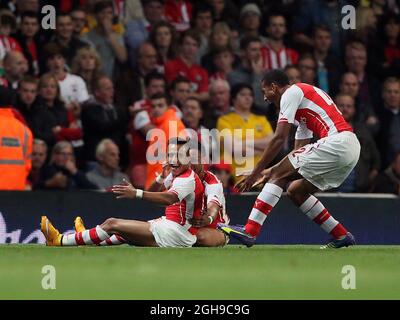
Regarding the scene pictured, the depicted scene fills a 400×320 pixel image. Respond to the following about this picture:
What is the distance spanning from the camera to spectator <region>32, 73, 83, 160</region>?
15438 millimetres

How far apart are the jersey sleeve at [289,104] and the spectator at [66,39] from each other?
16.7ft

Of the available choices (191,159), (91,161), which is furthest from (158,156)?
(191,159)

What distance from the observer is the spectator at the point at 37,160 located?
1523 cm

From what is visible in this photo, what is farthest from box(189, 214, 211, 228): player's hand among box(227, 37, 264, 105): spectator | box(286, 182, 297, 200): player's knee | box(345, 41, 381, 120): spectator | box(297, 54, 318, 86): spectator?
box(345, 41, 381, 120): spectator

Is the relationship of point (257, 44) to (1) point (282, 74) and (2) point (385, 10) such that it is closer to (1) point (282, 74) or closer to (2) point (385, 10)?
(2) point (385, 10)

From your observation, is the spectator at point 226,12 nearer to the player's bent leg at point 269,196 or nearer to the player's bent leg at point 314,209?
the player's bent leg at point 314,209

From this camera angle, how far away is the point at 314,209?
12.1 m

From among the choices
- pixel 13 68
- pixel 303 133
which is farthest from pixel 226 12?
pixel 303 133

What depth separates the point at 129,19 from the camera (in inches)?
671

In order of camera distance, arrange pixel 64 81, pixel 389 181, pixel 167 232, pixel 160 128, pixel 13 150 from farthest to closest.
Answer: pixel 389 181
pixel 64 81
pixel 160 128
pixel 13 150
pixel 167 232

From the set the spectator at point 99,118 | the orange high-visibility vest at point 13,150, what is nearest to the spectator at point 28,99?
the spectator at point 99,118

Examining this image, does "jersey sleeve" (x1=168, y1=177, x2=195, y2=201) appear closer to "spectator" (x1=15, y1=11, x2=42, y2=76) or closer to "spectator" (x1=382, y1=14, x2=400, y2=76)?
"spectator" (x1=15, y1=11, x2=42, y2=76)

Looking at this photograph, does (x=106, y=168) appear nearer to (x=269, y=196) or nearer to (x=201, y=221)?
(x=201, y=221)

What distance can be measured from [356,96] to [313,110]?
546 cm
